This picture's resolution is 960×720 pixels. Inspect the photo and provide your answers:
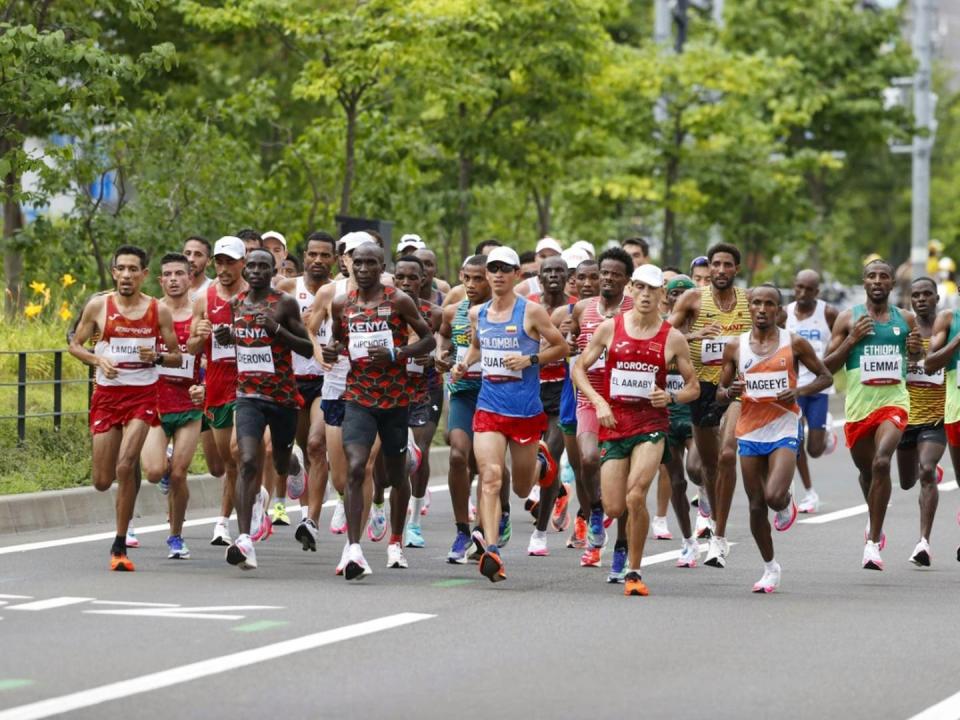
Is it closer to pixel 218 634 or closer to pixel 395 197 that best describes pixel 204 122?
pixel 395 197

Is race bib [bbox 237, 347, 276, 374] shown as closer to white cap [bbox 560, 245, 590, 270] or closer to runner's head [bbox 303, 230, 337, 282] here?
runner's head [bbox 303, 230, 337, 282]

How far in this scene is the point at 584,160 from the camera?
3488cm

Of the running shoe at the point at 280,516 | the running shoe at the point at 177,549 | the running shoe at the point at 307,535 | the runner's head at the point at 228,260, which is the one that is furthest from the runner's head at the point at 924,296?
the running shoe at the point at 177,549

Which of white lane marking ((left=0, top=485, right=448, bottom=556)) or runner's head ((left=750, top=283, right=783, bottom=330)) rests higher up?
runner's head ((left=750, top=283, right=783, bottom=330))

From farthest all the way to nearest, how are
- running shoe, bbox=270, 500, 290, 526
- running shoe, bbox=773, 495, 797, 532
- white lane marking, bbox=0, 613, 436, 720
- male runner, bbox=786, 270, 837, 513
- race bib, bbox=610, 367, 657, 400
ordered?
male runner, bbox=786, 270, 837, 513
running shoe, bbox=270, 500, 290, 526
running shoe, bbox=773, 495, 797, 532
race bib, bbox=610, 367, 657, 400
white lane marking, bbox=0, 613, 436, 720

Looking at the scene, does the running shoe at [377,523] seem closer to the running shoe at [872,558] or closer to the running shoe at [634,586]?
the running shoe at [634,586]

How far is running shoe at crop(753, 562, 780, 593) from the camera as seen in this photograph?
12812 mm

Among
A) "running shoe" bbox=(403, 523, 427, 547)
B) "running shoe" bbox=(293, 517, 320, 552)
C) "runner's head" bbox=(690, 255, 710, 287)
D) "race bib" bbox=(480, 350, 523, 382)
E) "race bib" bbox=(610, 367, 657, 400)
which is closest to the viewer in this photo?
"race bib" bbox=(610, 367, 657, 400)

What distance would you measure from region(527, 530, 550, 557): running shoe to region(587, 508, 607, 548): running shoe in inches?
25.5

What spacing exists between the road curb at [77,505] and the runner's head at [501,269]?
4312mm

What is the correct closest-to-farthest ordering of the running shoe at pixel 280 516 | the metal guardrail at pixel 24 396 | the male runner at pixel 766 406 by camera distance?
the male runner at pixel 766 406
the running shoe at pixel 280 516
the metal guardrail at pixel 24 396

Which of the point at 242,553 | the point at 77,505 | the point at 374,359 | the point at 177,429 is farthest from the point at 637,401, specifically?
the point at 77,505

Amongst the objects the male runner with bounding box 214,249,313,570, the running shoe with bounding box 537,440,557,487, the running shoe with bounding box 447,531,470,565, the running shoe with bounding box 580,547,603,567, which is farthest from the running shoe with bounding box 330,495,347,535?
the running shoe with bounding box 580,547,603,567

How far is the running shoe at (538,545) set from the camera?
14672 mm
